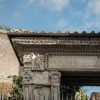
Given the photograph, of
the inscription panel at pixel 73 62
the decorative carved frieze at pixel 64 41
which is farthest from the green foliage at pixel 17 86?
the decorative carved frieze at pixel 64 41

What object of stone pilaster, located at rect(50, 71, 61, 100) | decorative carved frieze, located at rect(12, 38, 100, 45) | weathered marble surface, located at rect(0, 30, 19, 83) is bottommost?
→ stone pilaster, located at rect(50, 71, 61, 100)

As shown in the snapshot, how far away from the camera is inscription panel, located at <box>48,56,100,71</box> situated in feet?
40.0

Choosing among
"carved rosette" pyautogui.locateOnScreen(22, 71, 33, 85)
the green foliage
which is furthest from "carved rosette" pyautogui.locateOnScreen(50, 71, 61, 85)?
the green foliage

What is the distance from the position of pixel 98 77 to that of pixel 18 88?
57.7ft

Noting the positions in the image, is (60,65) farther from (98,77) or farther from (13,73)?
(13,73)

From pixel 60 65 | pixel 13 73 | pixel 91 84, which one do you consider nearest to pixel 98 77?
pixel 91 84

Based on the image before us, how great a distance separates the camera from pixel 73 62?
12242 mm

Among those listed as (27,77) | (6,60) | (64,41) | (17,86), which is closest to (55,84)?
(27,77)

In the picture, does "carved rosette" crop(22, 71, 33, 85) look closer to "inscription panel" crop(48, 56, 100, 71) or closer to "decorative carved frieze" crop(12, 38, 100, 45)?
"inscription panel" crop(48, 56, 100, 71)

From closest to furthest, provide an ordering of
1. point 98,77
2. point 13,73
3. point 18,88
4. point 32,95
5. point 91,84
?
point 32,95
point 98,77
point 91,84
point 18,88
point 13,73

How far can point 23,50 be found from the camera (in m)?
12.4

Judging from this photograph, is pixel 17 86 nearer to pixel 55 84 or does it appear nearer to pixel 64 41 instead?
pixel 55 84

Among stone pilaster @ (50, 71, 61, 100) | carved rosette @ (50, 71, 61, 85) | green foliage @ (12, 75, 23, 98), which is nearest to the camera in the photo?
stone pilaster @ (50, 71, 61, 100)

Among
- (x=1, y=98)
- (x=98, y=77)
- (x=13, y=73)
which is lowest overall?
(x=1, y=98)
